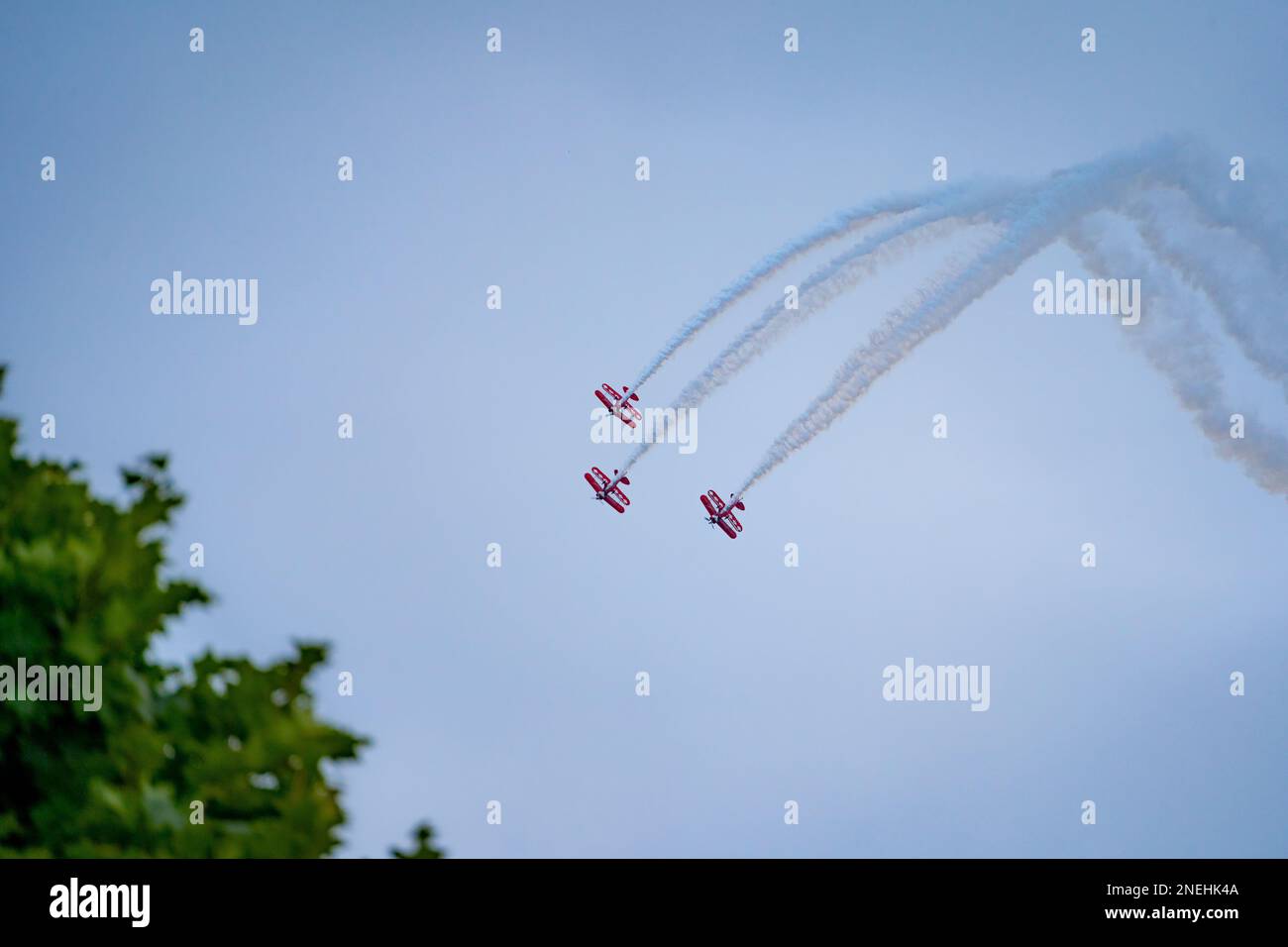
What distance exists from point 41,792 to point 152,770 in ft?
3.23

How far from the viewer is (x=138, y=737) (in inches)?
446

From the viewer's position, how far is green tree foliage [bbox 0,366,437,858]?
10.9 m

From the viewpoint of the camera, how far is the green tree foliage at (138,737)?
1091 centimetres
